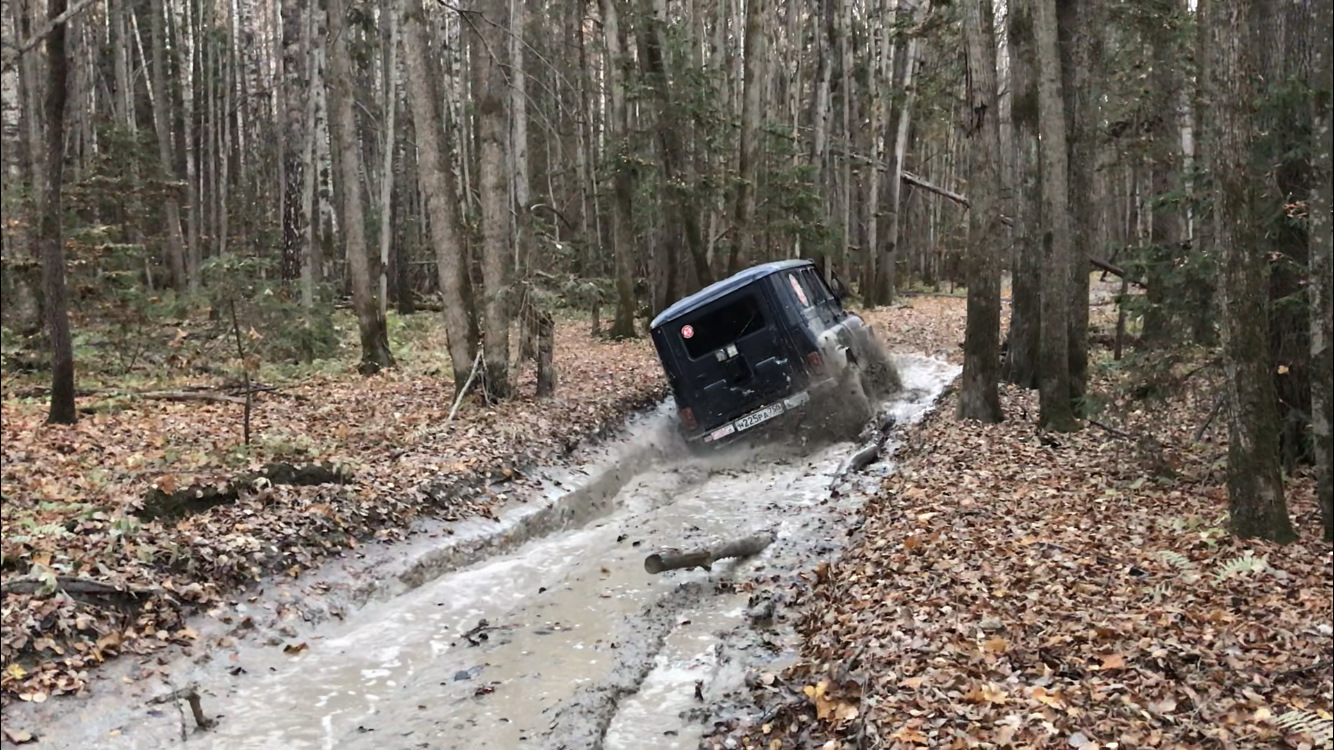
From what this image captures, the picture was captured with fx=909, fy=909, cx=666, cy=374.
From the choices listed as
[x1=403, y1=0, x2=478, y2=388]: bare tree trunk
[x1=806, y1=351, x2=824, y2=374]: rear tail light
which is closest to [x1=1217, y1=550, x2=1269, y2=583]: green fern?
[x1=806, y1=351, x2=824, y2=374]: rear tail light

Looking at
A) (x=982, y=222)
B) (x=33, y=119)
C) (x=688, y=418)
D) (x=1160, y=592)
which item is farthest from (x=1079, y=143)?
(x=33, y=119)

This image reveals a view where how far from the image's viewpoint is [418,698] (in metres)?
5.72

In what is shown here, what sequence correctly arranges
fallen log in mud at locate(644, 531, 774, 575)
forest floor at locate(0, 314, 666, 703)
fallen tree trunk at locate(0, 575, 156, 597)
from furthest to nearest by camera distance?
fallen log in mud at locate(644, 531, 774, 575) < forest floor at locate(0, 314, 666, 703) < fallen tree trunk at locate(0, 575, 156, 597)

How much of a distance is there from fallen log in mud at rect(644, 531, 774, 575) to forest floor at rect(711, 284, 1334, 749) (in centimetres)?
88

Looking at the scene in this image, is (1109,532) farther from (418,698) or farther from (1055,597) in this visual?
(418,698)

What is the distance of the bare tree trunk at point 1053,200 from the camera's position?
964 cm

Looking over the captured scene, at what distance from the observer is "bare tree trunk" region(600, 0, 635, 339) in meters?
19.7

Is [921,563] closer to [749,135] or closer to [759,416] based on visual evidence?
[759,416]

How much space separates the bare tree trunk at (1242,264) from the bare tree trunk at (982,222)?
5.17 meters

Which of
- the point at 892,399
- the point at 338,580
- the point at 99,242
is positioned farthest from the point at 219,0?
the point at 338,580

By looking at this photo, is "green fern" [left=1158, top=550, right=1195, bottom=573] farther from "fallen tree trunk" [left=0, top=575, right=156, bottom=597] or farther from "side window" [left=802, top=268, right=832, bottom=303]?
"side window" [left=802, top=268, right=832, bottom=303]

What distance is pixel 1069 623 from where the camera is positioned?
5.09 meters

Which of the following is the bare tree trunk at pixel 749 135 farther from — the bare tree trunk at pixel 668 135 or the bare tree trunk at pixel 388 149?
the bare tree trunk at pixel 388 149

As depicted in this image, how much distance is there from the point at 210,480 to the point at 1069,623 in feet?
23.0
